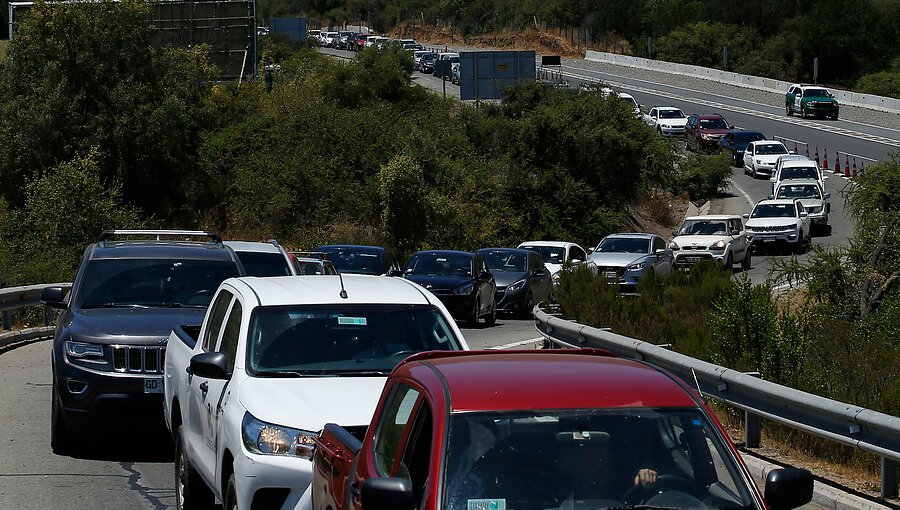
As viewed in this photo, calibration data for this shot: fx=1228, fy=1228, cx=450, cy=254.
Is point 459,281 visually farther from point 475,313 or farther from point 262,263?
point 262,263

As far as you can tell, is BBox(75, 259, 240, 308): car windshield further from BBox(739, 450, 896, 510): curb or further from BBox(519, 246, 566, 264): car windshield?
BBox(519, 246, 566, 264): car windshield

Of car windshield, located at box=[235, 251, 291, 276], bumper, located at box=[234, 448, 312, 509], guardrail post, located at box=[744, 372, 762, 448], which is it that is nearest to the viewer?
bumper, located at box=[234, 448, 312, 509]

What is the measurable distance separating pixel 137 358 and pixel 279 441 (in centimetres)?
436

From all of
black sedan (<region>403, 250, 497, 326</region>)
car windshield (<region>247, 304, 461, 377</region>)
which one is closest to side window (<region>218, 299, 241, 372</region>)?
car windshield (<region>247, 304, 461, 377</region>)

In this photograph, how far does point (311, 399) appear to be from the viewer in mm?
7164

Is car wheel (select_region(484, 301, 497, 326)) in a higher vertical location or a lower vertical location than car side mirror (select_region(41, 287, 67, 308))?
lower

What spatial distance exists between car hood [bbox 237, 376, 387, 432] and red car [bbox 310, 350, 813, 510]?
1.97 metres

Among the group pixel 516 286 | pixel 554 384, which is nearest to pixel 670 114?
pixel 516 286

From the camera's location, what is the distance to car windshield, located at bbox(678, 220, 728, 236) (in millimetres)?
35594

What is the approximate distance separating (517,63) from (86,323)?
181 feet

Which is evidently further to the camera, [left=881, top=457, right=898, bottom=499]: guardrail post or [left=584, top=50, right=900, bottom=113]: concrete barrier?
[left=584, top=50, right=900, bottom=113]: concrete barrier

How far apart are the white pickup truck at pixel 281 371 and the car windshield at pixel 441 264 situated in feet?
53.3

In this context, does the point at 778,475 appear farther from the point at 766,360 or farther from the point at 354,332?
the point at 766,360

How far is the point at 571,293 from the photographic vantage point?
1795 centimetres
